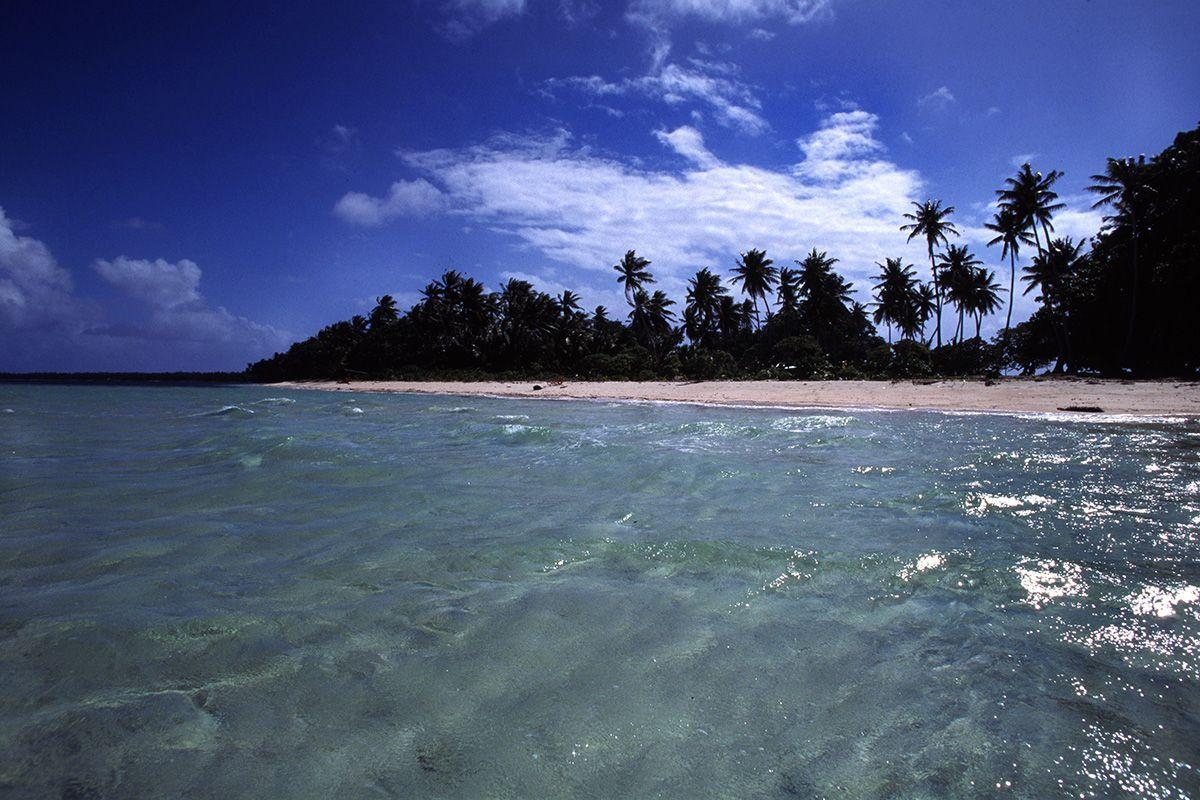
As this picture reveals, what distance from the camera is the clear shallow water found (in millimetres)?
2123

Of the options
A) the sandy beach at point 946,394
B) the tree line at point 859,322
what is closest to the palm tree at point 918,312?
the tree line at point 859,322

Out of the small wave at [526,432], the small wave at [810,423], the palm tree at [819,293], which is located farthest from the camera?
the palm tree at [819,293]

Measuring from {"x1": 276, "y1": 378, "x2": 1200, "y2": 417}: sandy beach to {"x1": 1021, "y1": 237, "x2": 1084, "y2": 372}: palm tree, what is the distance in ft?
40.7

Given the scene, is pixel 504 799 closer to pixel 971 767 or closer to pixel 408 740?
pixel 408 740

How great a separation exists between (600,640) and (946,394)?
25.5m

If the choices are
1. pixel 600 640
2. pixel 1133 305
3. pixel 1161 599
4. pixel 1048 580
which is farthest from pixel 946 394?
pixel 600 640

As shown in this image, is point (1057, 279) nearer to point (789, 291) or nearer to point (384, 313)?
point (789, 291)

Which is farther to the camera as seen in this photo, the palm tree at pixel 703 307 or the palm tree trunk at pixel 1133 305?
the palm tree at pixel 703 307

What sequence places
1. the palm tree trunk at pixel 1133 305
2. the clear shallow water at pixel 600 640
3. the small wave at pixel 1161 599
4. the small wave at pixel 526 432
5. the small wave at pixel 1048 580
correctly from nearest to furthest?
the clear shallow water at pixel 600 640 → the small wave at pixel 1161 599 → the small wave at pixel 1048 580 → the small wave at pixel 526 432 → the palm tree trunk at pixel 1133 305

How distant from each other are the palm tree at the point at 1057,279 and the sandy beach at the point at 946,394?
488 inches

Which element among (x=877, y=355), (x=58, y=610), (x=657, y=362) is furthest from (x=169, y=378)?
(x=58, y=610)

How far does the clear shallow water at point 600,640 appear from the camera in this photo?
6.97ft

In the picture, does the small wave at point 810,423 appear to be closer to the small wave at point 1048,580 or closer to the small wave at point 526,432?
the small wave at point 526,432

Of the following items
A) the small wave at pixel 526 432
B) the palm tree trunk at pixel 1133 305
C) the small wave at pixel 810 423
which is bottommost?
the small wave at pixel 810 423
